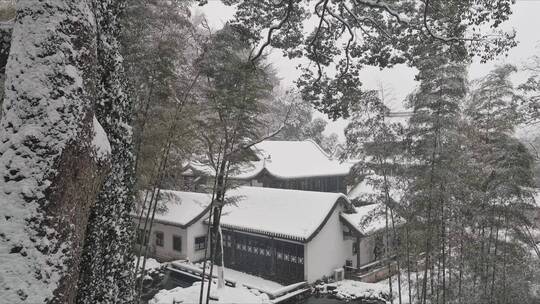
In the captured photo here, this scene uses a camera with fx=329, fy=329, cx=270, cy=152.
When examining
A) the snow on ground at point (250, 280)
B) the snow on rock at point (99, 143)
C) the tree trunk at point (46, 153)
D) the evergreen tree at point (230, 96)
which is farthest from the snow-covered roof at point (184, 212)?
the tree trunk at point (46, 153)

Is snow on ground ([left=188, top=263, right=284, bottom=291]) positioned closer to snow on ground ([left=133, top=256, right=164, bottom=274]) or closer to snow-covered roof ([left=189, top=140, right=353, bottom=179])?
snow on ground ([left=133, top=256, right=164, bottom=274])

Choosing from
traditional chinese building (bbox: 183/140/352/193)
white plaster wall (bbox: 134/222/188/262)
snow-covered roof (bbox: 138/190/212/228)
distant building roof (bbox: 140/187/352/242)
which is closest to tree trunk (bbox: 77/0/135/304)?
distant building roof (bbox: 140/187/352/242)

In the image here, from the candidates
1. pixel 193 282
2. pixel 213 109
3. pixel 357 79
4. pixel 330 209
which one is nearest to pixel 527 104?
pixel 357 79

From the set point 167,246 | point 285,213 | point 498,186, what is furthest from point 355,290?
A: point 167,246

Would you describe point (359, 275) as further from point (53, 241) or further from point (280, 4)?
point (53, 241)

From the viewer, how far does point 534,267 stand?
9.98 m

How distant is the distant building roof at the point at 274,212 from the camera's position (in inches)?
560

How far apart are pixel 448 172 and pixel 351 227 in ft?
26.5

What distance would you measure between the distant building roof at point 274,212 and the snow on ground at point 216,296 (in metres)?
2.78

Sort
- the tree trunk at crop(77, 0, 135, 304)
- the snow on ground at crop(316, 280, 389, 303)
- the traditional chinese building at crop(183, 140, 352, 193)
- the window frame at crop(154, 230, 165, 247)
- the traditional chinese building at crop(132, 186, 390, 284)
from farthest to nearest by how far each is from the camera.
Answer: the traditional chinese building at crop(183, 140, 352, 193)
the window frame at crop(154, 230, 165, 247)
the traditional chinese building at crop(132, 186, 390, 284)
the snow on ground at crop(316, 280, 389, 303)
the tree trunk at crop(77, 0, 135, 304)

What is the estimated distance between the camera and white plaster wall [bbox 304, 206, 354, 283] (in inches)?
556

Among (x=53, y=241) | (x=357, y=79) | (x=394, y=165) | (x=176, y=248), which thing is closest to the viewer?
(x=53, y=241)

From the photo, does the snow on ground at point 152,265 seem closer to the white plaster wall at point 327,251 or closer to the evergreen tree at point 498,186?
the white plaster wall at point 327,251

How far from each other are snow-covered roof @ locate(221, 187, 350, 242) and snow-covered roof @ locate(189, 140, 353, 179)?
3.32 m
